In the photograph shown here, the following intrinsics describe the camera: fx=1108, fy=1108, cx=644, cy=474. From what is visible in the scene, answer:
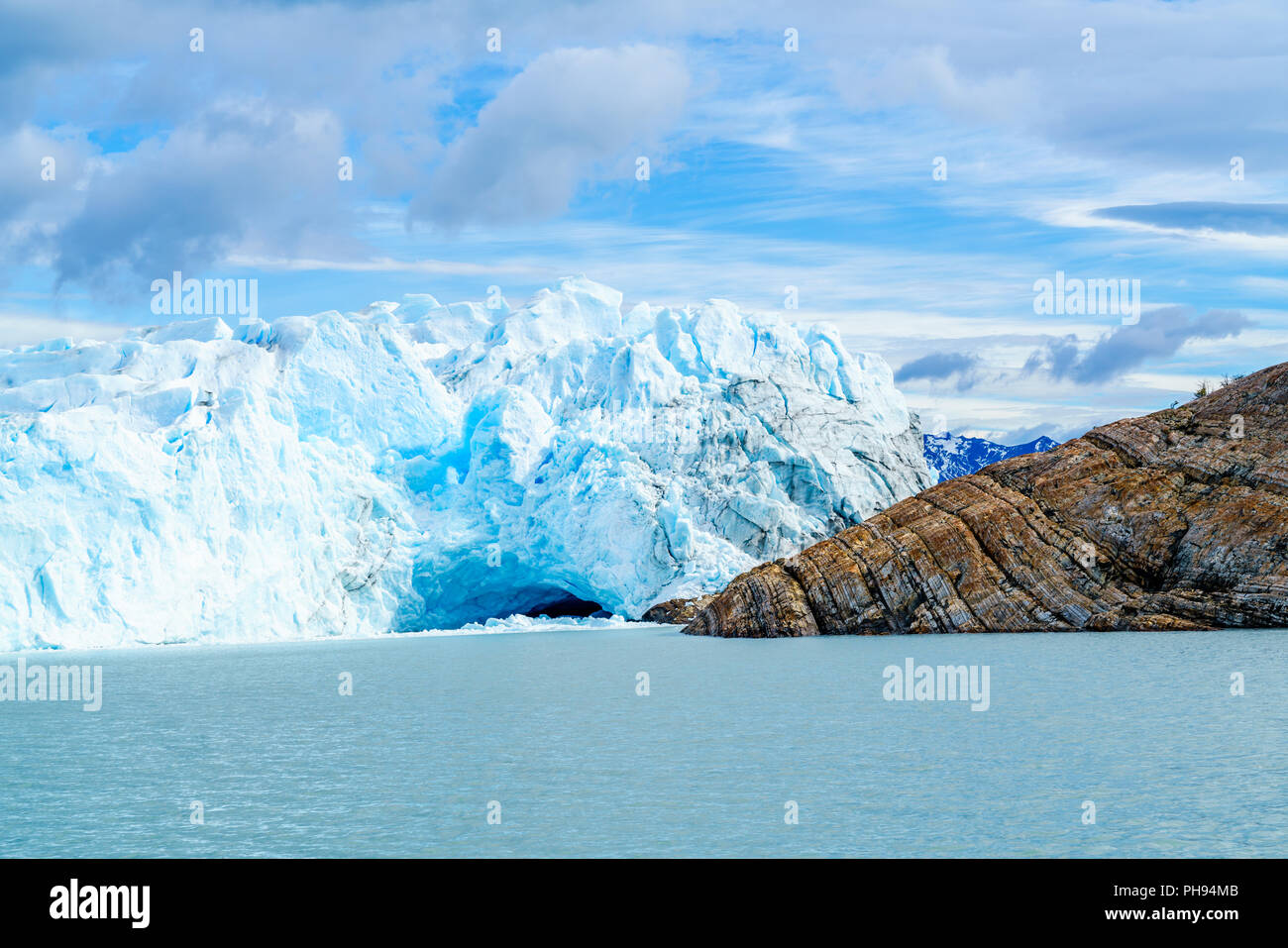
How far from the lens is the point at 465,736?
16250 mm

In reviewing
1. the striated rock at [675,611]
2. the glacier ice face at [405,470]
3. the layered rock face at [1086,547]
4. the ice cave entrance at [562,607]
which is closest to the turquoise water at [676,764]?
the layered rock face at [1086,547]

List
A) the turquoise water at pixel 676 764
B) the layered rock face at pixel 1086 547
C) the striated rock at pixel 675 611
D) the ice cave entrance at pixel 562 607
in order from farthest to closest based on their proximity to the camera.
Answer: the ice cave entrance at pixel 562 607, the striated rock at pixel 675 611, the layered rock face at pixel 1086 547, the turquoise water at pixel 676 764

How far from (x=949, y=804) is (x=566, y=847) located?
12.5 ft

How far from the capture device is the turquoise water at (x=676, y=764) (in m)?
9.93

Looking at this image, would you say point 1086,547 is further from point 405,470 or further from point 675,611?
point 405,470

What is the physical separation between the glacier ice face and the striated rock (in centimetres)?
52

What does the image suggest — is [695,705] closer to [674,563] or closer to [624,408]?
[674,563]

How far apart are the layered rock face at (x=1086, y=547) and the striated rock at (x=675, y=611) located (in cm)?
663

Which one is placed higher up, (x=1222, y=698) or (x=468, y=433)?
(x=468, y=433)

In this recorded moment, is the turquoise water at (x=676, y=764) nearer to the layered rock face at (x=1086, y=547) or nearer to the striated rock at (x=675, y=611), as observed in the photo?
the layered rock face at (x=1086, y=547)

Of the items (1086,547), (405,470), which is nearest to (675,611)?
(405,470)

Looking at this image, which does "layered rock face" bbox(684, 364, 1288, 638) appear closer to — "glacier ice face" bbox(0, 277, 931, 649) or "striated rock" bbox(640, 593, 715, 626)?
"striated rock" bbox(640, 593, 715, 626)

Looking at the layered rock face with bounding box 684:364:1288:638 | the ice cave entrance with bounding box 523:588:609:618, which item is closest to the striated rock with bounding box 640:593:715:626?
the ice cave entrance with bounding box 523:588:609:618
